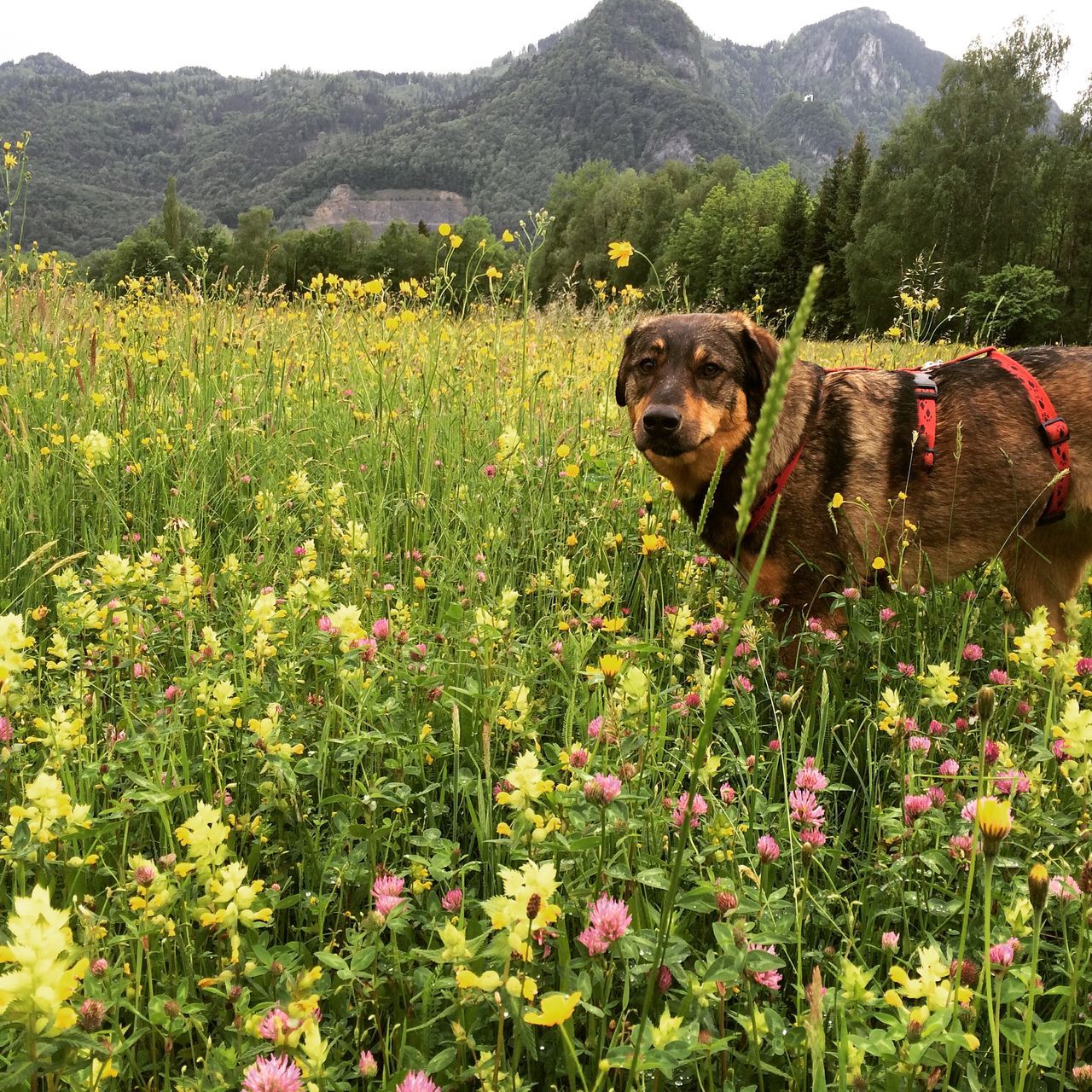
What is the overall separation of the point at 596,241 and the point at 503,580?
2751 inches

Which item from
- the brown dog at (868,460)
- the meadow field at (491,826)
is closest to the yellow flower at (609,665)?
the meadow field at (491,826)

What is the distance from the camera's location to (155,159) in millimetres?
187375

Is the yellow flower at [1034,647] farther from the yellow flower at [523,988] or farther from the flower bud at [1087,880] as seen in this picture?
the yellow flower at [523,988]

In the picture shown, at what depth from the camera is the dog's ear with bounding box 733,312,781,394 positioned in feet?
11.2

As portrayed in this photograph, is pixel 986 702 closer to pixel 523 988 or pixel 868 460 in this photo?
pixel 523 988

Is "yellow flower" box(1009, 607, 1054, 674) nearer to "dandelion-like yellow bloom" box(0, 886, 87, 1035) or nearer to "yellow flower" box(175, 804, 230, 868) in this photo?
"yellow flower" box(175, 804, 230, 868)

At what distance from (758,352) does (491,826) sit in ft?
8.26

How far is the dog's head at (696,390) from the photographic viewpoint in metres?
3.15

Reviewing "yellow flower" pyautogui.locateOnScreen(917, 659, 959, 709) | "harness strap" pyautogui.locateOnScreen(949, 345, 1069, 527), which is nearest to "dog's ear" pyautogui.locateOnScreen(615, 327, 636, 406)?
"harness strap" pyautogui.locateOnScreen(949, 345, 1069, 527)

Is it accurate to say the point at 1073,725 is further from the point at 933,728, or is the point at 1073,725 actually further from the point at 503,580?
the point at 503,580

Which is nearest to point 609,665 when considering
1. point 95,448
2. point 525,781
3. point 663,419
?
point 525,781

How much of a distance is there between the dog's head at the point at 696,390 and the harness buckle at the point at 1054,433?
1122mm

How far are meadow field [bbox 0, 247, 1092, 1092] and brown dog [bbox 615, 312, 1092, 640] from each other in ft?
0.86

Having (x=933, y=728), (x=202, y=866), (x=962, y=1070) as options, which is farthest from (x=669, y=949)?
(x=933, y=728)
